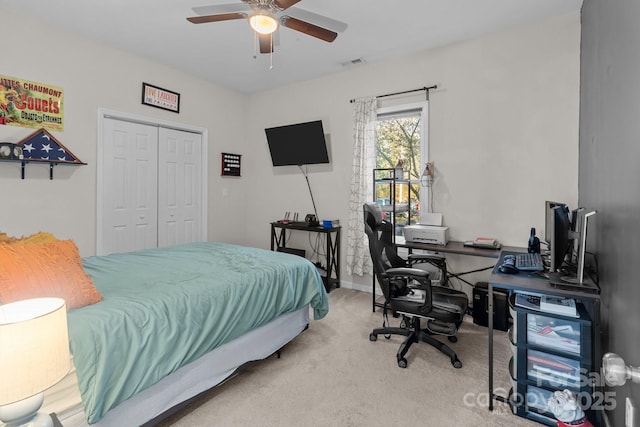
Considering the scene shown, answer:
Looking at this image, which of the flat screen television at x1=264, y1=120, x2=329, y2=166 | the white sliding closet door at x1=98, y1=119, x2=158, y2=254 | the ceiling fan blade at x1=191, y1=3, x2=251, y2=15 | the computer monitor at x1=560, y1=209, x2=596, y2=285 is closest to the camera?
the computer monitor at x1=560, y1=209, x2=596, y2=285

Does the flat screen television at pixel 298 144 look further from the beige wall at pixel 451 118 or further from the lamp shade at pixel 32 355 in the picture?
the lamp shade at pixel 32 355

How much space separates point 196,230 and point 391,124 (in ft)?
9.91

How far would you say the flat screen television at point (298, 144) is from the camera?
4168mm

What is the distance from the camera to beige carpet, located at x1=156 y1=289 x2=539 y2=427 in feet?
5.75

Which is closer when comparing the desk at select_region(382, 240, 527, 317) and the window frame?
the desk at select_region(382, 240, 527, 317)

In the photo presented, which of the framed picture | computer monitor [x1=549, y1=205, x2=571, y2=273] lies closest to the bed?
computer monitor [x1=549, y1=205, x2=571, y2=273]

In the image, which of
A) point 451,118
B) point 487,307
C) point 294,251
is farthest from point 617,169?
point 294,251

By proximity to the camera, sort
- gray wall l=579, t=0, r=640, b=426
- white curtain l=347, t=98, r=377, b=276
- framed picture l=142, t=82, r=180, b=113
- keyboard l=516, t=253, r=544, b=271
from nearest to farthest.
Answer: gray wall l=579, t=0, r=640, b=426 → keyboard l=516, t=253, r=544, b=271 → framed picture l=142, t=82, r=180, b=113 → white curtain l=347, t=98, r=377, b=276

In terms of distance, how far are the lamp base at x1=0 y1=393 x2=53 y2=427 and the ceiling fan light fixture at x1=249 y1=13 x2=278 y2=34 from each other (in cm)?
239

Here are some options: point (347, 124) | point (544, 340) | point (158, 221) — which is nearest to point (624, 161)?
point (544, 340)

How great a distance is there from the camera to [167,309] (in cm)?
162

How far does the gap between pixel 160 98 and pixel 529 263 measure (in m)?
4.22

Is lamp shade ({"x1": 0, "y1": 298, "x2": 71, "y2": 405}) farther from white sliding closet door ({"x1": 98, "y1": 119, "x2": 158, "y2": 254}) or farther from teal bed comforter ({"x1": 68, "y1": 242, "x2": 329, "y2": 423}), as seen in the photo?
white sliding closet door ({"x1": 98, "y1": 119, "x2": 158, "y2": 254})

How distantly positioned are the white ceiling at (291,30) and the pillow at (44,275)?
7.53 ft
